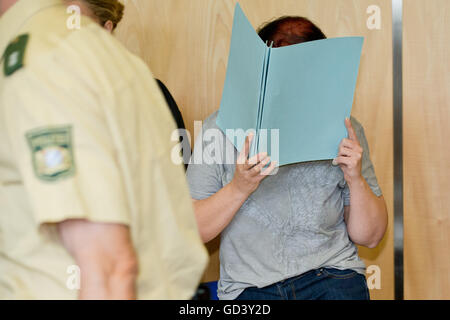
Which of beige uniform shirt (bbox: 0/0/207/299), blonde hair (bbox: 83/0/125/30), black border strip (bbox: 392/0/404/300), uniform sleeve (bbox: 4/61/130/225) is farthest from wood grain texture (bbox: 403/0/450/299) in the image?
uniform sleeve (bbox: 4/61/130/225)

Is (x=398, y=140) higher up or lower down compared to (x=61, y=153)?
higher up

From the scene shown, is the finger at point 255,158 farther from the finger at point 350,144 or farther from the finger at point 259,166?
the finger at point 350,144

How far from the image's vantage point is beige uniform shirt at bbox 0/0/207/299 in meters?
0.53

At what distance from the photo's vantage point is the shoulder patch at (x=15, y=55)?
1.85ft

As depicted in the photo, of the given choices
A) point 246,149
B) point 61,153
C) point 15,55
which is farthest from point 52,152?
point 246,149

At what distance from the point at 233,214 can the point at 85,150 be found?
776 millimetres

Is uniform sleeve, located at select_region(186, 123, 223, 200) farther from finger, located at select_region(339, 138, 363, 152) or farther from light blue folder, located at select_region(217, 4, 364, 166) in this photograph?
finger, located at select_region(339, 138, 363, 152)

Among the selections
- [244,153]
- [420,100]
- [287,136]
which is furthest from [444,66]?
[244,153]

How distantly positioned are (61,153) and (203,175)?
32.3 inches

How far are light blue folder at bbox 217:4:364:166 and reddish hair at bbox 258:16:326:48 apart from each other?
0.18 meters

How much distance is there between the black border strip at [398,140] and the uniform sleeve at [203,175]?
641mm

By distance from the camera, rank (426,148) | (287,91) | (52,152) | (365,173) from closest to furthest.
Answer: (52,152) → (287,91) → (365,173) → (426,148)

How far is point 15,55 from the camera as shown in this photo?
57cm

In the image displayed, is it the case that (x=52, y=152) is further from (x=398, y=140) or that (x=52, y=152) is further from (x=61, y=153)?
(x=398, y=140)
